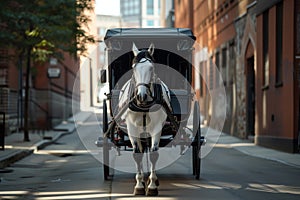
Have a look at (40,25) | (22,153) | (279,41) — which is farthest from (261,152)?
(40,25)

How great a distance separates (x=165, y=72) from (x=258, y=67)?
14.5m

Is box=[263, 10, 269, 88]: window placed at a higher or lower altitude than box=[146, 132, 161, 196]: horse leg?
higher

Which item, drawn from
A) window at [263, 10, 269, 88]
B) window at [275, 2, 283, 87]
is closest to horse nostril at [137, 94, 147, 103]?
window at [275, 2, 283, 87]

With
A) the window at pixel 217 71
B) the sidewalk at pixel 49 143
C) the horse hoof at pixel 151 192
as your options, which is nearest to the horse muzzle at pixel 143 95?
the horse hoof at pixel 151 192

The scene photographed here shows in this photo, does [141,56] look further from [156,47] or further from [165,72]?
[165,72]

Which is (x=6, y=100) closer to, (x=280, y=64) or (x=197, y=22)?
(x=280, y=64)

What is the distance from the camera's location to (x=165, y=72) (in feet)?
45.7

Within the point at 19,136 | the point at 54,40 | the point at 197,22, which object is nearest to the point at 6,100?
the point at 19,136

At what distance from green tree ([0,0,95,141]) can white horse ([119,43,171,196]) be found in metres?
13.5

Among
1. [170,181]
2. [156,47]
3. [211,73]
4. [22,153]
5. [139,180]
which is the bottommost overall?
[22,153]

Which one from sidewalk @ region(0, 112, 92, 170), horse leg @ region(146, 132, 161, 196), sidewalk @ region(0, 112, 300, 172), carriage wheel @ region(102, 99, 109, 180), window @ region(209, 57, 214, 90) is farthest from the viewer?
window @ region(209, 57, 214, 90)

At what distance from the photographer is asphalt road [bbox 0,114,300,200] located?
11227 millimetres

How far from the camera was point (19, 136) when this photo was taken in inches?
1163

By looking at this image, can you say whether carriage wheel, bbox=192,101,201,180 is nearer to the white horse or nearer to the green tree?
the white horse
